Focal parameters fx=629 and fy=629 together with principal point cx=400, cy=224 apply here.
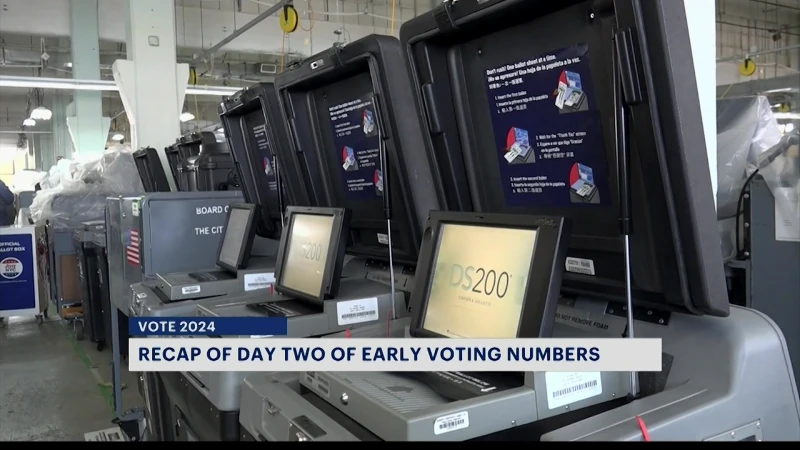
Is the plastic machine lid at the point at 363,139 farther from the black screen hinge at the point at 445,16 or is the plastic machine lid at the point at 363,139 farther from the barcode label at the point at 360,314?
the black screen hinge at the point at 445,16

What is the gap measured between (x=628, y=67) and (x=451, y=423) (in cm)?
71

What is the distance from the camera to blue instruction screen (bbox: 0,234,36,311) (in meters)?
6.35

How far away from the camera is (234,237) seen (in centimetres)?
301

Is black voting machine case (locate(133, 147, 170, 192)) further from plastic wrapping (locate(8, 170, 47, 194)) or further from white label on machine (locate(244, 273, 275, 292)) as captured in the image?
plastic wrapping (locate(8, 170, 47, 194))

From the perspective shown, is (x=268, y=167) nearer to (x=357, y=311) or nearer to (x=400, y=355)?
(x=357, y=311)

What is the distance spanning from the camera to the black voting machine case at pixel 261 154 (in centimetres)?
282

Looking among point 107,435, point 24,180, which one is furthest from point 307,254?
point 24,180

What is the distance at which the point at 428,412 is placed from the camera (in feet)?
3.44

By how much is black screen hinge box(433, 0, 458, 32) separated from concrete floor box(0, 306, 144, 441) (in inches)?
130

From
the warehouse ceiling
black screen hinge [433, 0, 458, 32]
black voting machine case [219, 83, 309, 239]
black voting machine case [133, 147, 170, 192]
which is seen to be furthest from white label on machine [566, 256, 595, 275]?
the warehouse ceiling

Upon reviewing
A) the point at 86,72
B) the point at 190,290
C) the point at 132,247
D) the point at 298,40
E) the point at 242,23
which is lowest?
the point at 190,290

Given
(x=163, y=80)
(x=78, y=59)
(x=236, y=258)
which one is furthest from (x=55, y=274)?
(x=236, y=258)

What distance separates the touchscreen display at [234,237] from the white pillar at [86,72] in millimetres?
5652

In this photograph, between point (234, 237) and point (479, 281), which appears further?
point (234, 237)
